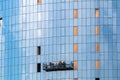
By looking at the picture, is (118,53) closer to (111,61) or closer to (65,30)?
(111,61)

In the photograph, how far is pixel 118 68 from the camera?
314 feet

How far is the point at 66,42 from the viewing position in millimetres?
97250

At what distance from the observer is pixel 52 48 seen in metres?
97.8

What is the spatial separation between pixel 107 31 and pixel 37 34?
12.8 metres

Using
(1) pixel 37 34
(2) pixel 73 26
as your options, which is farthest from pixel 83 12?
(1) pixel 37 34

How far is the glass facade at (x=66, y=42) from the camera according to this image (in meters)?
95.9

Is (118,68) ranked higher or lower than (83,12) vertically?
lower

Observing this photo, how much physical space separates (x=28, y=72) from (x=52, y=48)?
249 inches

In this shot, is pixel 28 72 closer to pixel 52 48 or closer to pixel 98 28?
pixel 52 48

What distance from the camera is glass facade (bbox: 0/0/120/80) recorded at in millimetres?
95938

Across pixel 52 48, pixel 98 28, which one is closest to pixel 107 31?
pixel 98 28

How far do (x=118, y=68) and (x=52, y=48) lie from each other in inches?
484

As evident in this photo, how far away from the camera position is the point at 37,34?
9938cm

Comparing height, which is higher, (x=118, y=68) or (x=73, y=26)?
(x=73, y=26)
